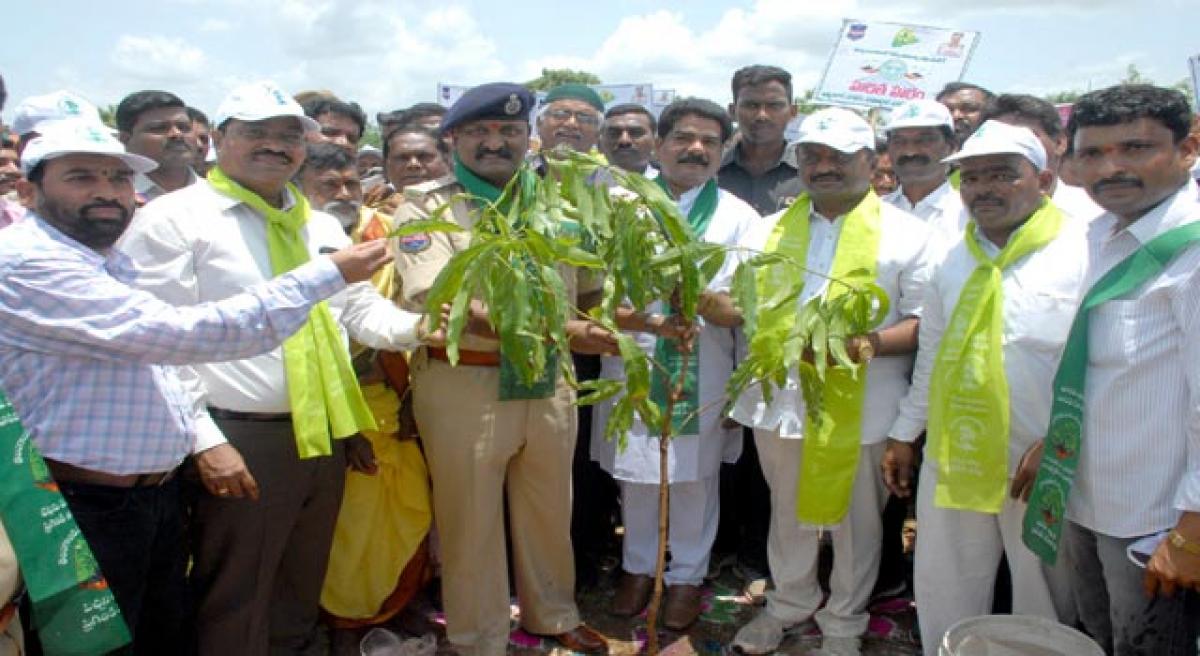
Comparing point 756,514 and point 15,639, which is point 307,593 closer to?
point 15,639

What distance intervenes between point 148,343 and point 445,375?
1.05 metres

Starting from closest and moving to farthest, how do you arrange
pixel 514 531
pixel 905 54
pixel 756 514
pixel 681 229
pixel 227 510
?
pixel 681 229
pixel 227 510
pixel 514 531
pixel 756 514
pixel 905 54

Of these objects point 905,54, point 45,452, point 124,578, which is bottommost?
point 124,578

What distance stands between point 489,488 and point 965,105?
365 centimetres

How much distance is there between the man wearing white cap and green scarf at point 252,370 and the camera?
284 centimetres

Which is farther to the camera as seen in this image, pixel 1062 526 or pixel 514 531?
pixel 514 531

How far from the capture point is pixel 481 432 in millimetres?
3223

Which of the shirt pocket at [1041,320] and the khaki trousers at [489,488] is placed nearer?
the shirt pocket at [1041,320]

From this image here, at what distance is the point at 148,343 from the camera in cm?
240

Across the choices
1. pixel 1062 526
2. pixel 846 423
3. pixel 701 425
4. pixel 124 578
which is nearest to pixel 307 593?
pixel 124 578

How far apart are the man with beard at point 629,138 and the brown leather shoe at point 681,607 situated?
2202 mm

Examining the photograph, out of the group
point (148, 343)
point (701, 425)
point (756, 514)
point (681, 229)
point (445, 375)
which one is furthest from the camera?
point (756, 514)

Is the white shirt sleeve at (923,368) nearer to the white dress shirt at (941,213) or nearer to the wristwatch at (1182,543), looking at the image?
the white dress shirt at (941,213)

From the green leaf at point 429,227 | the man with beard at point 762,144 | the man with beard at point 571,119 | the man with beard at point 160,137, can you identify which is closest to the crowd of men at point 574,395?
the green leaf at point 429,227
